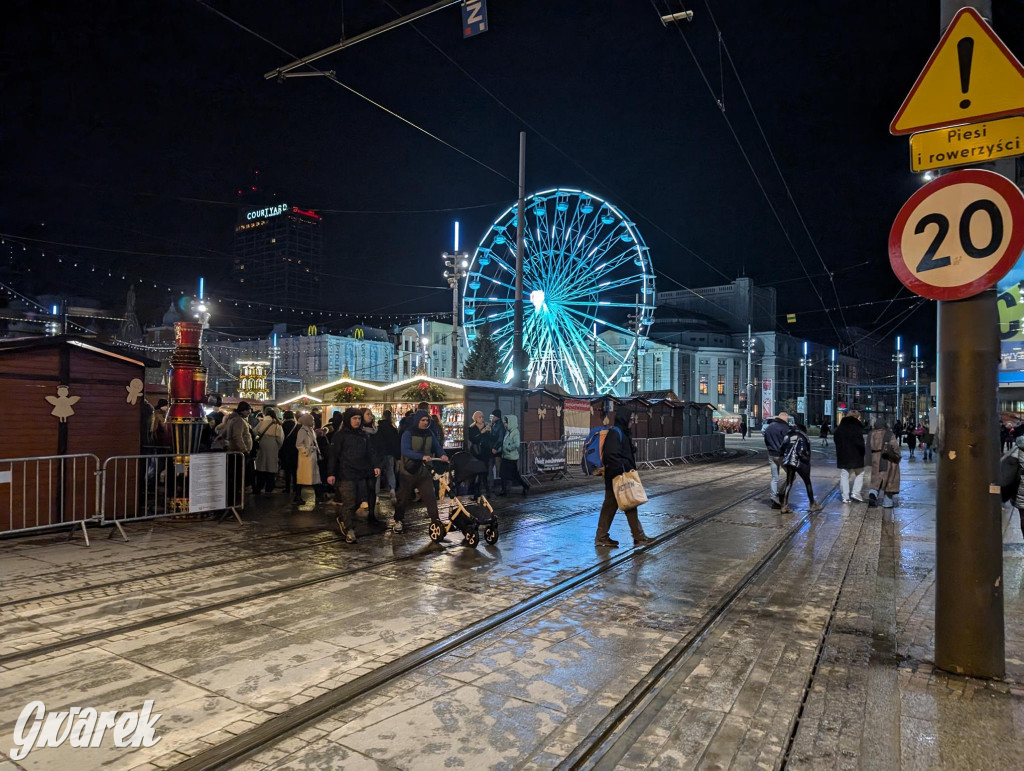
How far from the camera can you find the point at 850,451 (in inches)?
494

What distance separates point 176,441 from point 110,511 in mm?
1454

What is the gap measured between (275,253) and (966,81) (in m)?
131

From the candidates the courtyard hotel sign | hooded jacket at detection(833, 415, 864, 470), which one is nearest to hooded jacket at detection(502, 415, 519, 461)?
hooded jacket at detection(833, 415, 864, 470)

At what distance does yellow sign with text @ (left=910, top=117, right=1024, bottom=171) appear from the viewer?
3.93 meters

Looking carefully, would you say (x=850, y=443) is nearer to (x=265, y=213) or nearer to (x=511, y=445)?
(x=511, y=445)

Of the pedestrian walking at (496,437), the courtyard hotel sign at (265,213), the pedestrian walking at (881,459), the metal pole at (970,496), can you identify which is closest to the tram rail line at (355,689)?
the metal pole at (970,496)

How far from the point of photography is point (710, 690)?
13.1ft

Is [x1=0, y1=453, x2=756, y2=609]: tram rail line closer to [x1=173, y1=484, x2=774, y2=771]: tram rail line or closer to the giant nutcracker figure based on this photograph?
the giant nutcracker figure

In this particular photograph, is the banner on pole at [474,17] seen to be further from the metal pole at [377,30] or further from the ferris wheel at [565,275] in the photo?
the ferris wheel at [565,275]

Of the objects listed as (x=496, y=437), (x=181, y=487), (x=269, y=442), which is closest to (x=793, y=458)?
(x=496, y=437)

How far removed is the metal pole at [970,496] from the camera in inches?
154

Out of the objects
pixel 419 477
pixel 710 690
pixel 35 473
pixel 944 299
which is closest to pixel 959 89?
pixel 944 299

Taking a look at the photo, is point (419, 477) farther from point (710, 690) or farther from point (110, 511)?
point (710, 690)

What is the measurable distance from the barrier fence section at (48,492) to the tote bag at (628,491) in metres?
6.75
